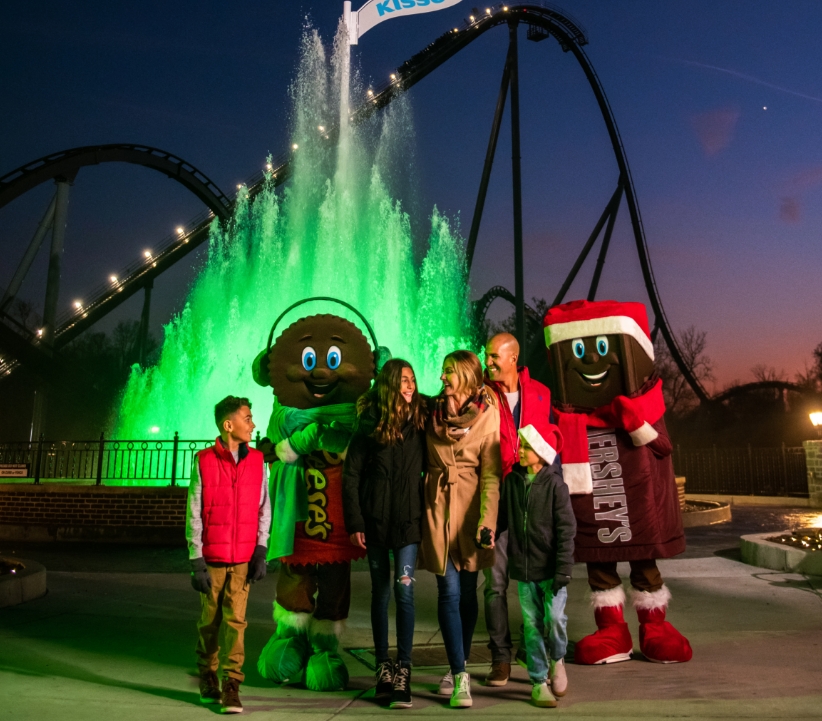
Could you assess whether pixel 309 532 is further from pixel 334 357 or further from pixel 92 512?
pixel 92 512

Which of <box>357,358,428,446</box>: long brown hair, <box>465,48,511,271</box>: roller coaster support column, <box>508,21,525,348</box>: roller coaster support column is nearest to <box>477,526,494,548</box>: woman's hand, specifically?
<box>357,358,428,446</box>: long brown hair

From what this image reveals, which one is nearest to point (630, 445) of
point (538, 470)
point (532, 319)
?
point (538, 470)

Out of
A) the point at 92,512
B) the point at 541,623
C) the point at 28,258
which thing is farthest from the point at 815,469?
the point at 28,258

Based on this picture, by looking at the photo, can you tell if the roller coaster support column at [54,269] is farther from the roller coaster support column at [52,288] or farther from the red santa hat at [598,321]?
the red santa hat at [598,321]

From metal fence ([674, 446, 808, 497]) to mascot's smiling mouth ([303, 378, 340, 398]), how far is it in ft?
61.0

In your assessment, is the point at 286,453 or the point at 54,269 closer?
the point at 286,453

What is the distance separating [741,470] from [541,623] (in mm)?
20583

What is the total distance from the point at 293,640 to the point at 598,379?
2287 mm

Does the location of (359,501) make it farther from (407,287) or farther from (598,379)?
(407,287)

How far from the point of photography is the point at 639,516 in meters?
4.21

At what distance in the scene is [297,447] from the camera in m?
3.97

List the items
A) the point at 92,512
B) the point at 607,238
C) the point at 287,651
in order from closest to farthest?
the point at 287,651
the point at 92,512
the point at 607,238

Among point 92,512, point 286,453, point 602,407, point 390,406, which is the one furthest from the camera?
point 92,512

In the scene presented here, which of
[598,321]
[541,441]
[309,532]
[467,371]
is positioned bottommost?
[309,532]
